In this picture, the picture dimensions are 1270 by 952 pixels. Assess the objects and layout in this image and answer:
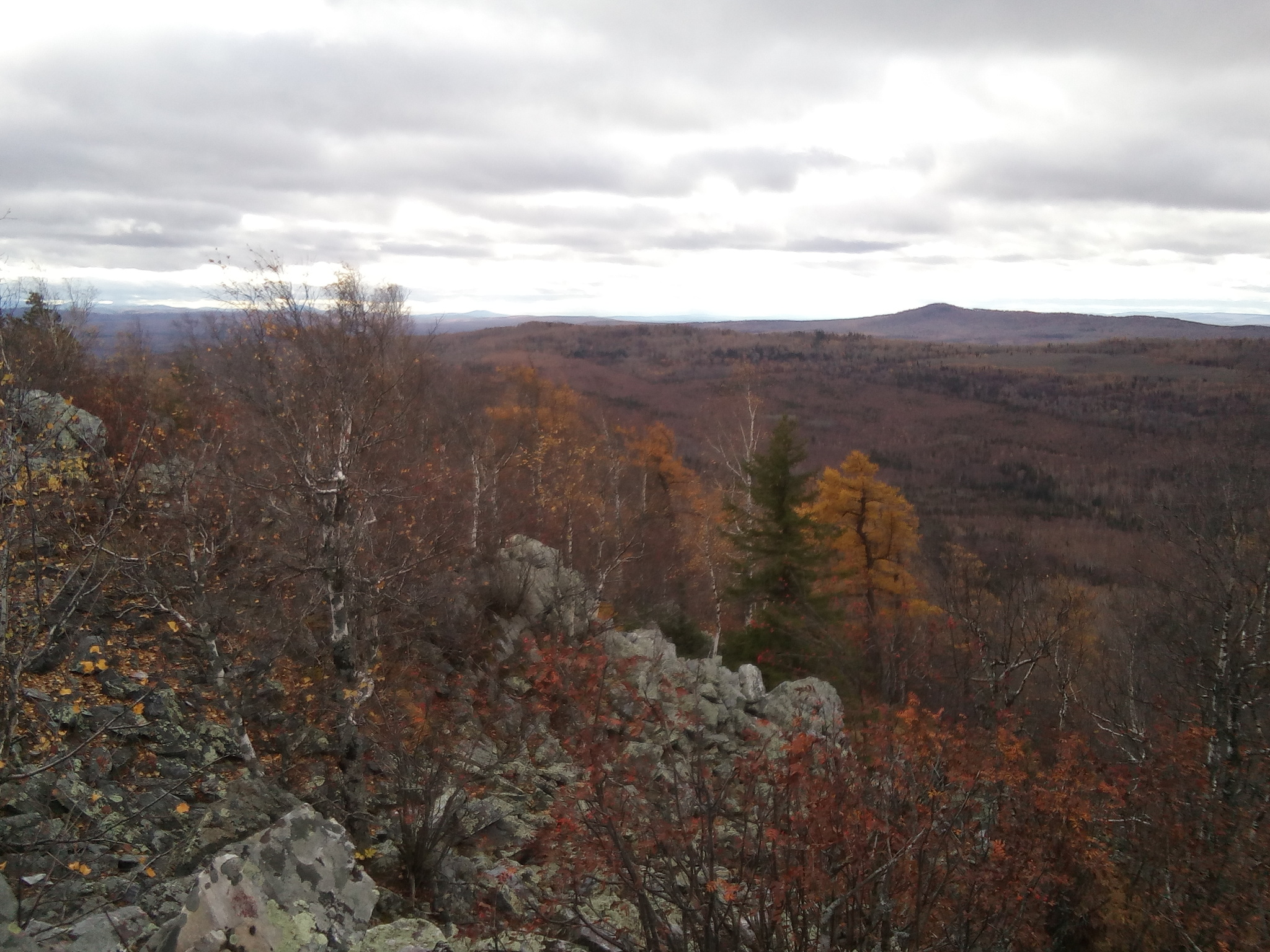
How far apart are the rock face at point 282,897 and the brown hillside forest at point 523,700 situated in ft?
1.32

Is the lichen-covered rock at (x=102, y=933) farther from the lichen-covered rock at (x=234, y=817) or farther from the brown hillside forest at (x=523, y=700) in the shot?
the lichen-covered rock at (x=234, y=817)

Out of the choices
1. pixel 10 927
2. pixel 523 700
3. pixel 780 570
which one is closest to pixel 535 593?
pixel 523 700

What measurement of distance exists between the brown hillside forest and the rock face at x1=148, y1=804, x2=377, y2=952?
40 centimetres

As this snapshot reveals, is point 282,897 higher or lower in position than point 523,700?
higher

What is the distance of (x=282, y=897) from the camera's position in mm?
6773

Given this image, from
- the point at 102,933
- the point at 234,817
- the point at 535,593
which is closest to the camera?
the point at 102,933

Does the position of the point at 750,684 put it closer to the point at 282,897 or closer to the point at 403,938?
the point at 403,938

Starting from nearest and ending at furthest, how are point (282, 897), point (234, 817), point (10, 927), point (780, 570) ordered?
point (10, 927) → point (282, 897) → point (234, 817) → point (780, 570)

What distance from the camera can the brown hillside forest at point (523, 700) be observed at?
7.73 meters

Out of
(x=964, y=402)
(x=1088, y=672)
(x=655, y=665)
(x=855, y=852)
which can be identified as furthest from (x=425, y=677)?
(x=964, y=402)

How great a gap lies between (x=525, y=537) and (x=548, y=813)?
952 centimetres

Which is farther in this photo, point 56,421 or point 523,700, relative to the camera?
point 523,700

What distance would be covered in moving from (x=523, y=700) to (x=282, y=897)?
363 inches

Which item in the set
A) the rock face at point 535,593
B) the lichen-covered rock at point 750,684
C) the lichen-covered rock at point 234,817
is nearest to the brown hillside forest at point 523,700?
the lichen-covered rock at point 234,817
